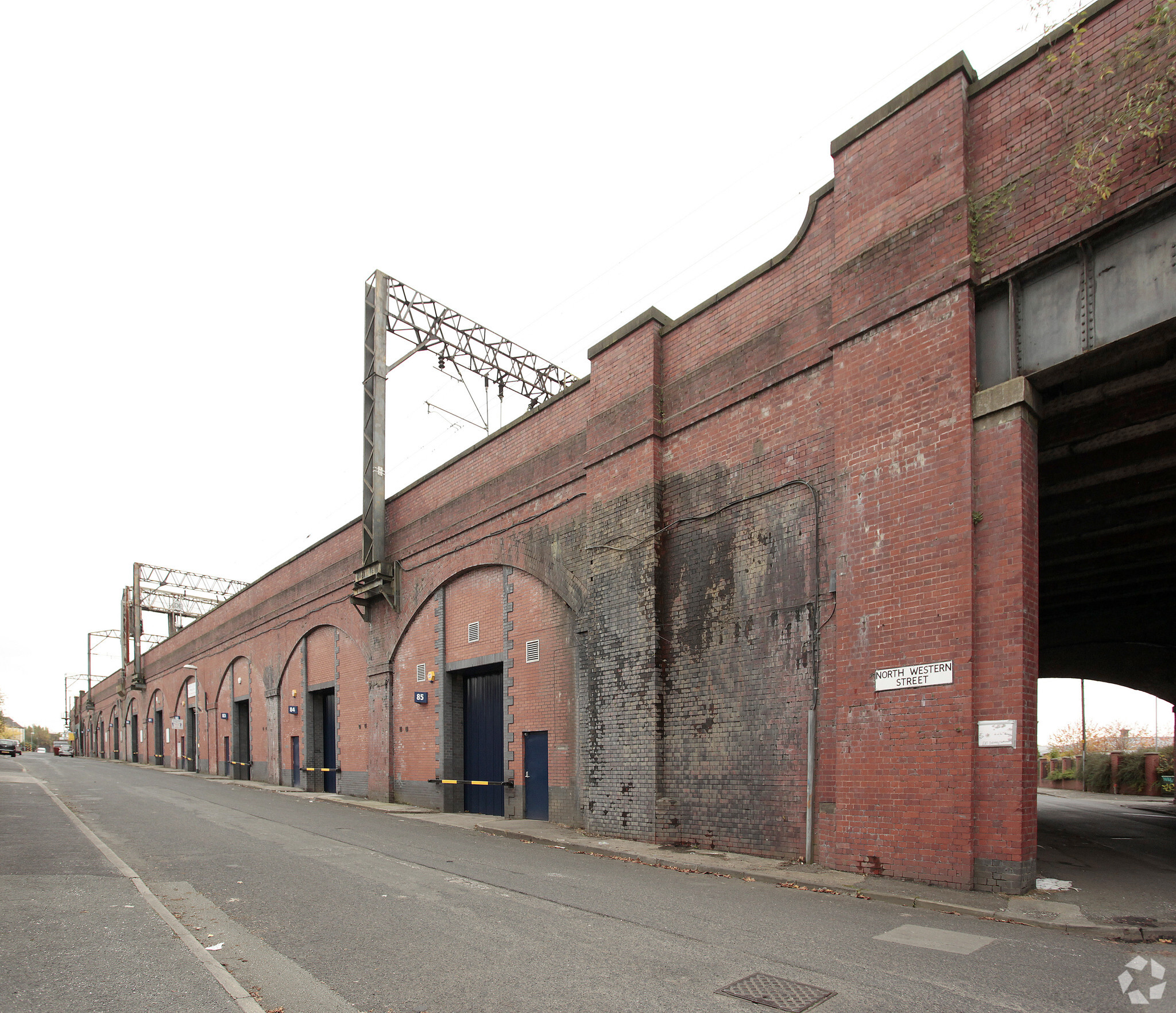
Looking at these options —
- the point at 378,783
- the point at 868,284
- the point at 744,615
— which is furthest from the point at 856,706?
the point at 378,783

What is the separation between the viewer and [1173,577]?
61.4 ft

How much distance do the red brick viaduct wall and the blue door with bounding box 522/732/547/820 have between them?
1.20 ft

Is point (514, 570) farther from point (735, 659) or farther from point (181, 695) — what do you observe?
point (181, 695)

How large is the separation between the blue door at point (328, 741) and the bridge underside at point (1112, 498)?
2163 centimetres

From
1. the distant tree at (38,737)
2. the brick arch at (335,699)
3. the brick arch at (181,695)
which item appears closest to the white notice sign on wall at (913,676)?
the brick arch at (335,699)

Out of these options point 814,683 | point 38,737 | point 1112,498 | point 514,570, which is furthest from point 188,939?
point 38,737

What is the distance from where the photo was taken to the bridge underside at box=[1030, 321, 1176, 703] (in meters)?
9.26

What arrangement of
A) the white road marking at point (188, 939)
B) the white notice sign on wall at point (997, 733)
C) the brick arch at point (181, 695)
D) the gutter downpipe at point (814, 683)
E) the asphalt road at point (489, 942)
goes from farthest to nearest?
the brick arch at point (181, 695), the gutter downpipe at point (814, 683), the white notice sign on wall at point (997, 733), the asphalt road at point (489, 942), the white road marking at point (188, 939)

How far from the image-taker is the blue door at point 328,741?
27.8 m

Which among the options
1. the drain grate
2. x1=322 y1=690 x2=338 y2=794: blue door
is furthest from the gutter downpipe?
x1=322 y1=690 x2=338 y2=794: blue door

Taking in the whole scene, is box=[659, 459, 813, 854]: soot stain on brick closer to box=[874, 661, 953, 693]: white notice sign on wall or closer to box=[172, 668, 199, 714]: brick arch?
box=[874, 661, 953, 693]: white notice sign on wall

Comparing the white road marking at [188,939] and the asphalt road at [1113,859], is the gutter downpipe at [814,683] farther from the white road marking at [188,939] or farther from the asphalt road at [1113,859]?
the white road marking at [188,939]

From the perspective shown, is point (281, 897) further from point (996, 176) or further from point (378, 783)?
point (378, 783)

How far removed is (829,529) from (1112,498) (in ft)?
17.3
